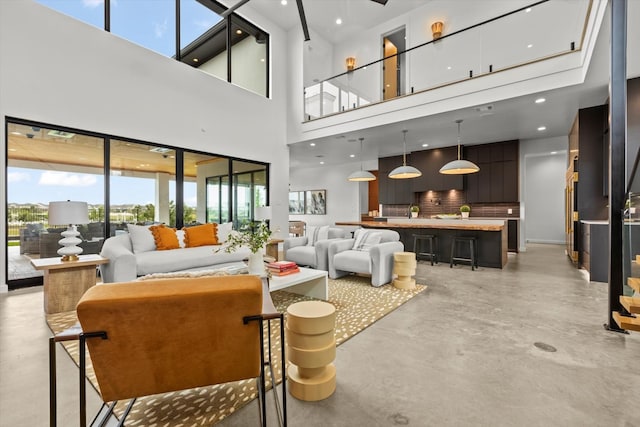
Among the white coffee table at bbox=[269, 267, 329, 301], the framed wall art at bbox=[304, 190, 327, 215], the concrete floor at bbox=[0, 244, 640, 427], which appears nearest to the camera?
the concrete floor at bbox=[0, 244, 640, 427]

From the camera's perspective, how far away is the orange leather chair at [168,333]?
1.14 m

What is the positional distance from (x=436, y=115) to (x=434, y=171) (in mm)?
3627

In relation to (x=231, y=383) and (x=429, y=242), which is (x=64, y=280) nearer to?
(x=231, y=383)

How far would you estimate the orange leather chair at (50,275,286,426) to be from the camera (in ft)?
3.75

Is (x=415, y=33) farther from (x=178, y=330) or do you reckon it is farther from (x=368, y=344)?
(x=178, y=330)

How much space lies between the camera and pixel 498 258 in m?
5.85

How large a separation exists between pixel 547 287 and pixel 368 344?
3488 millimetres

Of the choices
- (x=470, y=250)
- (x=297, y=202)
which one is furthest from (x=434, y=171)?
(x=297, y=202)

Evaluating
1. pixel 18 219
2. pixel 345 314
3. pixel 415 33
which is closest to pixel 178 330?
pixel 345 314

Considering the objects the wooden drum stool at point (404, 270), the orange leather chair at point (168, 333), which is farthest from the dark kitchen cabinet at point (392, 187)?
the orange leather chair at point (168, 333)

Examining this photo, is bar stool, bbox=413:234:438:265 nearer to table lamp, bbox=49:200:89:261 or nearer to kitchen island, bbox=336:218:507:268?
kitchen island, bbox=336:218:507:268

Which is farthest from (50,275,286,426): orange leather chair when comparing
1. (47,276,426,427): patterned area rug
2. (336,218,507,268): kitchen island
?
(336,218,507,268): kitchen island

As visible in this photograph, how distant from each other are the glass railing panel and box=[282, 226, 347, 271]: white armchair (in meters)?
4.42

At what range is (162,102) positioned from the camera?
5.61 meters
